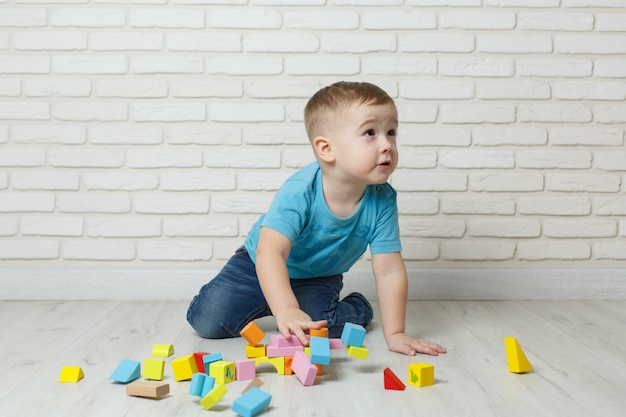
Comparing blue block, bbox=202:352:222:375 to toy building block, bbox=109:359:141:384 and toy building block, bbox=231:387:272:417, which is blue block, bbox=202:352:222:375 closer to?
toy building block, bbox=109:359:141:384

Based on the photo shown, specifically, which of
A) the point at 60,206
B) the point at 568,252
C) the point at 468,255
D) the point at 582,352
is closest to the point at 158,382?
the point at 582,352

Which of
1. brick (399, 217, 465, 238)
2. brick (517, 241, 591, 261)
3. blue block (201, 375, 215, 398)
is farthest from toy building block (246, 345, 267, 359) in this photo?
brick (517, 241, 591, 261)

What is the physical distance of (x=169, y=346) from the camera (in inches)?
64.7

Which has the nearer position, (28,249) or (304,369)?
(304,369)

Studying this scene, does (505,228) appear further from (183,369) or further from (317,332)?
(183,369)

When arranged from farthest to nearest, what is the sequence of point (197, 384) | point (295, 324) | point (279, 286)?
point (279, 286)
point (295, 324)
point (197, 384)

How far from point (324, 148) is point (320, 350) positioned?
54 centimetres

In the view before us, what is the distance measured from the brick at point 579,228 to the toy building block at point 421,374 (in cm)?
118

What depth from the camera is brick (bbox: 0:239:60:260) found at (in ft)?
7.72

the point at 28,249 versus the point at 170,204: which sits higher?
the point at 170,204

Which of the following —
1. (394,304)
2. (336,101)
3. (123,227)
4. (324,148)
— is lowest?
(394,304)

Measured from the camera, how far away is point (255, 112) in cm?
233

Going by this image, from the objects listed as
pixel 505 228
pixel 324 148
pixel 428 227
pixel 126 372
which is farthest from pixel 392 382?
pixel 505 228

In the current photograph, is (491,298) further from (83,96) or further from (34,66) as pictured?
(34,66)
